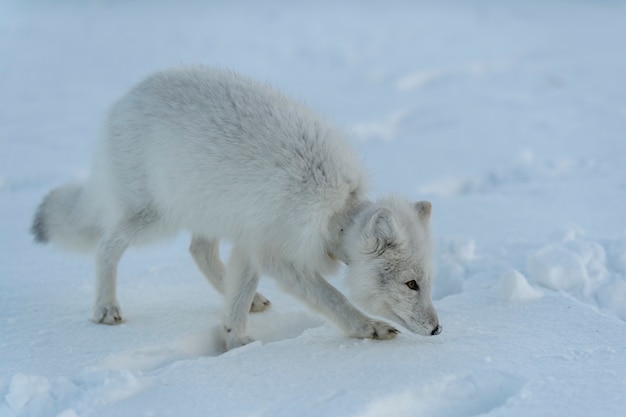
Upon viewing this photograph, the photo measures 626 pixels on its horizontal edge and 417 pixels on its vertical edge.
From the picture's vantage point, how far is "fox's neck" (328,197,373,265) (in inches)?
127

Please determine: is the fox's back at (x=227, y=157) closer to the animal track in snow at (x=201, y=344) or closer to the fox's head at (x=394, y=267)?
the fox's head at (x=394, y=267)

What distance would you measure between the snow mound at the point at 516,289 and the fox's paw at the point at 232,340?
1291mm

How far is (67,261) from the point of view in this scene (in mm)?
4344

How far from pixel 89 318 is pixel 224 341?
707 mm

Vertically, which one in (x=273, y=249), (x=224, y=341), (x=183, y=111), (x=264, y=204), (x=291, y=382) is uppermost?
(x=183, y=111)

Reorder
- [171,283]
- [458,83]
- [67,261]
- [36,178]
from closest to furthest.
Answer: [171,283], [67,261], [36,178], [458,83]

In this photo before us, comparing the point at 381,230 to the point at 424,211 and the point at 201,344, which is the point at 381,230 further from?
the point at 201,344

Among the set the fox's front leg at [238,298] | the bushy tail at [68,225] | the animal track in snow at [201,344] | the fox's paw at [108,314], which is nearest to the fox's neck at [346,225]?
the fox's front leg at [238,298]

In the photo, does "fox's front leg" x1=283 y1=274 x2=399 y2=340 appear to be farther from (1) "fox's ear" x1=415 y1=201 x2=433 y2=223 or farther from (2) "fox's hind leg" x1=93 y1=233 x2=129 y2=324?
(2) "fox's hind leg" x1=93 y1=233 x2=129 y2=324

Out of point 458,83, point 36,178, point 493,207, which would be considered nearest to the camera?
point 493,207

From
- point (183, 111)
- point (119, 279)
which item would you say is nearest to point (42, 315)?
point (119, 279)

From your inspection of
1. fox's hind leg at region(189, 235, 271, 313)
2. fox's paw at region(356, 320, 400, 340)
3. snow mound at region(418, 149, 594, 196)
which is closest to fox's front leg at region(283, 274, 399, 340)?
fox's paw at region(356, 320, 400, 340)

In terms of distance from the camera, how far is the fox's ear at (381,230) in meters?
3.02

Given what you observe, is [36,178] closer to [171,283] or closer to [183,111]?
[171,283]
